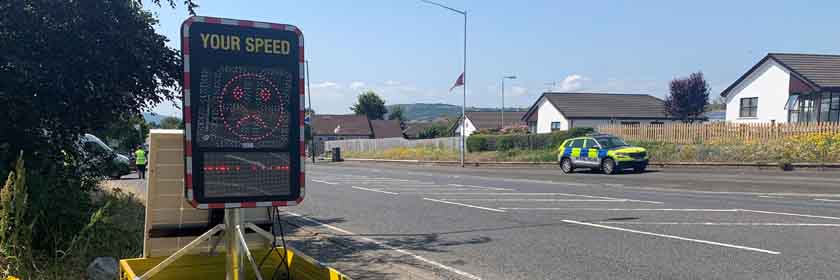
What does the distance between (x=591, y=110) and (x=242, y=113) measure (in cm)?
5258

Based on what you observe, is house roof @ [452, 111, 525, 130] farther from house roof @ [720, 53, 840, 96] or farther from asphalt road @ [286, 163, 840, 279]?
asphalt road @ [286, 163, 840, 279]

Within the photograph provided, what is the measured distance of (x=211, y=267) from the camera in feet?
18.6

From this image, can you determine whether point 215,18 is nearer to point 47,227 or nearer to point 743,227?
point 47,227

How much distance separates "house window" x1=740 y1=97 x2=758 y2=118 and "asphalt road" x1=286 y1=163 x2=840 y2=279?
81.5 feet

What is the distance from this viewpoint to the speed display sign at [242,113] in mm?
4301

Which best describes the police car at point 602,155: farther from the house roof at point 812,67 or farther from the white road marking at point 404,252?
the house roof at point 812,67

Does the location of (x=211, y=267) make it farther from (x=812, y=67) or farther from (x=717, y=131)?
(x=812, y=67)

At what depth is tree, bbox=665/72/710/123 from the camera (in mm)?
50719

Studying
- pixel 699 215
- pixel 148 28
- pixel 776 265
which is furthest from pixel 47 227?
pixel 699 215

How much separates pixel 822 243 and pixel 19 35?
31.8ft

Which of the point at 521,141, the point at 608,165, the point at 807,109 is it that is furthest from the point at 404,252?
the point at 807,109

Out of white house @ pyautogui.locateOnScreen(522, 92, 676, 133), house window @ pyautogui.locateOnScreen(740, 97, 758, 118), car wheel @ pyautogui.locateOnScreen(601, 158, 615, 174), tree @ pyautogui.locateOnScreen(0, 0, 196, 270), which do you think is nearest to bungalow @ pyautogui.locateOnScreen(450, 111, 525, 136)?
white house @ pyautogui.locateOnScreen(522, 92, 676, 133)

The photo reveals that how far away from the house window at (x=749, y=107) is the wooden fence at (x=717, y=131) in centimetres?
1018

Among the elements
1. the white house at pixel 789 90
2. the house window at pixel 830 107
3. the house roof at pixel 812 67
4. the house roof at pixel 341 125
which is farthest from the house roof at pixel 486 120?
the house window at pixel 830 107
